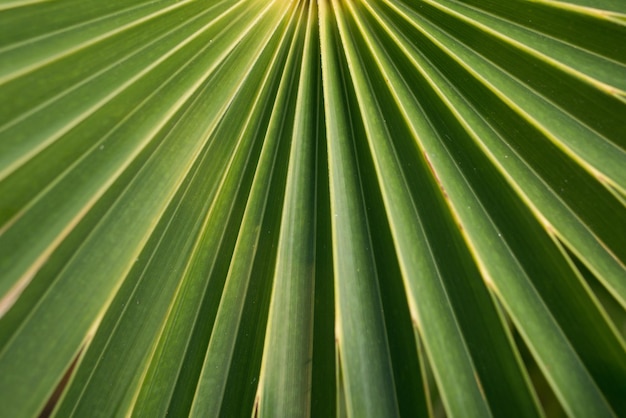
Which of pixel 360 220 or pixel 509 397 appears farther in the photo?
pixel 360 220

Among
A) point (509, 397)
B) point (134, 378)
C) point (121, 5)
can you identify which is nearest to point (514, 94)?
point (509, 397)

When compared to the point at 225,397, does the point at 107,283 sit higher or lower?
higher

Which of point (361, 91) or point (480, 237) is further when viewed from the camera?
point (361, 91)

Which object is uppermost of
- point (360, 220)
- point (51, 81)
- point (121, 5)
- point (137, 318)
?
point (121, 5)

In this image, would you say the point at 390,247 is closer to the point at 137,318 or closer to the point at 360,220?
the point at 360,220

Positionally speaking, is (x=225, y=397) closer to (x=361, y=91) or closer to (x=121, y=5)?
(x=361, y=91)

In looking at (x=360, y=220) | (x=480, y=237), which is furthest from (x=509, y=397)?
(x=360, y=220)
